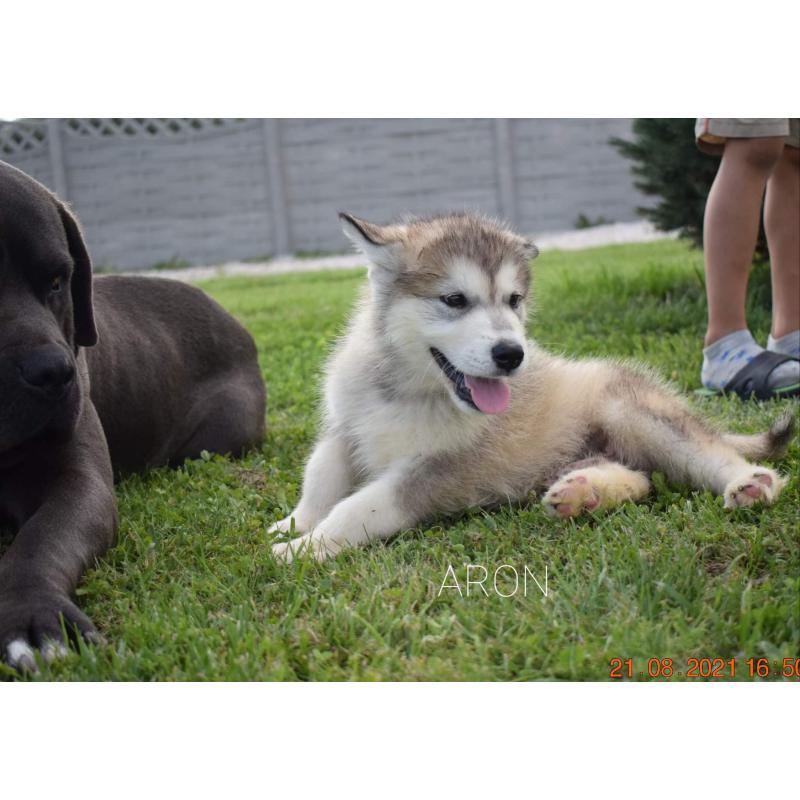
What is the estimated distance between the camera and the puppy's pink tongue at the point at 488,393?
3154 mm

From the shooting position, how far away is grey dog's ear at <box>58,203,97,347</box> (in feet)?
10.8

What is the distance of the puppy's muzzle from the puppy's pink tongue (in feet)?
4.12

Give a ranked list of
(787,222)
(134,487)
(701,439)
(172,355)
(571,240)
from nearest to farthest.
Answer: (701,439), (134,487), (172,355), (787,222), (571,240)

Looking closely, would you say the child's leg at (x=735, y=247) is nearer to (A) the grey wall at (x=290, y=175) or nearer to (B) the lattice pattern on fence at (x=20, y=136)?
(A) the grey wall at (x=290, y=175)

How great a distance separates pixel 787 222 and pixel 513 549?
9.15ft

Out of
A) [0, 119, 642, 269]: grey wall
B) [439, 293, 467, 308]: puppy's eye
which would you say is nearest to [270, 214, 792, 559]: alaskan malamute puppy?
[439, 293, 467, 308]: puppy's eye

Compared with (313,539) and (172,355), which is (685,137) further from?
(313,539)

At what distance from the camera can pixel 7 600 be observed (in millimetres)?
2396

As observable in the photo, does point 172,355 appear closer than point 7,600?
No

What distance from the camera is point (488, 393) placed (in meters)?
3.17

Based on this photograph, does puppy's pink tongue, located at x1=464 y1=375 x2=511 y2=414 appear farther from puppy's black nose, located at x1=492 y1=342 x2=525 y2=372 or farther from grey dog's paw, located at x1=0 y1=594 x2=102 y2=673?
grey dog's paw, located at x1=0 y1=594 x2=102 y2=673

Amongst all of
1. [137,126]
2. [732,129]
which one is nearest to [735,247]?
[732,129]

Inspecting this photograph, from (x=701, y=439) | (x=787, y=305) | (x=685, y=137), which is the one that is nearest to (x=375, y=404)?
(x=701, y=439)
